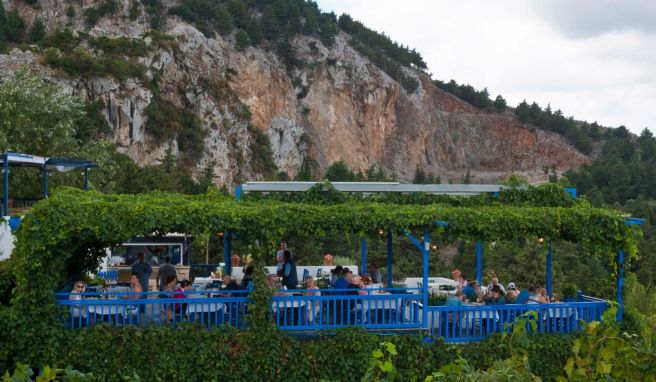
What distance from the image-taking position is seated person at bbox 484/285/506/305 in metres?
12.3

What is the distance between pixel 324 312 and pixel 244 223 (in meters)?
2.31

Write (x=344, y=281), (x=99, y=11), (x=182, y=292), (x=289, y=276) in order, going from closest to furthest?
(x=182, y=292) < (x=344, y=281) < (x=289, y=276) < (x=99, y=11)

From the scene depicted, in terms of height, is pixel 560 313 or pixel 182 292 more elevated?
pixel 182 292

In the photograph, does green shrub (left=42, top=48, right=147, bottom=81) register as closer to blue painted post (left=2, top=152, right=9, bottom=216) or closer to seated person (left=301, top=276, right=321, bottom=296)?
blue painted post (left=2, top=152, right=9, bottom=216)

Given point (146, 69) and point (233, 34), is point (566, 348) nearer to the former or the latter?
point (146, 69)

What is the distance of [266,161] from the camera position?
72.6m

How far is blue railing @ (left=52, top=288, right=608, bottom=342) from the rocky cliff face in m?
40.8

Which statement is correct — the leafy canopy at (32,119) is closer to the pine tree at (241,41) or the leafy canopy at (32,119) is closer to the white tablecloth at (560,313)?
the white tablecloth at (560,313)

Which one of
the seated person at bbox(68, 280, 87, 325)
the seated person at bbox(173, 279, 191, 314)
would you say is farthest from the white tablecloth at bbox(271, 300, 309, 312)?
the seated person at bbox(68, 280, 87, 325)

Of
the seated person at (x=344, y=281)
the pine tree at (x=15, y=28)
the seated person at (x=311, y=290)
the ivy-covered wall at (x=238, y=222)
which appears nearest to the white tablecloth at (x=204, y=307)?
the ivy-covered wall at (x=238, y=222)

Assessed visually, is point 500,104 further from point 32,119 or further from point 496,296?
point 496,296

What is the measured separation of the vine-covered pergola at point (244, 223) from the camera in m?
10.2

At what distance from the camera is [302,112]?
283 ft

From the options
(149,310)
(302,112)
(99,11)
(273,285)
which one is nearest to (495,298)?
(273,285)
